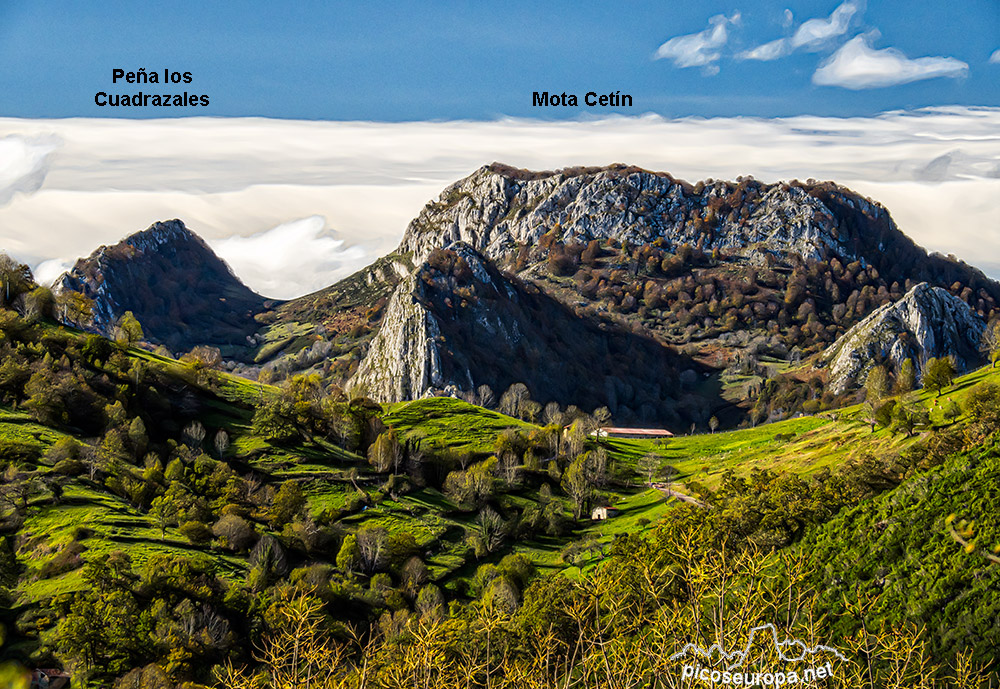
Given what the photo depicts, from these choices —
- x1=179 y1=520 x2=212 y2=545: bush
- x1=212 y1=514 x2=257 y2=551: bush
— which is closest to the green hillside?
x1=212 y1=514 x2=257 y2=551: bush

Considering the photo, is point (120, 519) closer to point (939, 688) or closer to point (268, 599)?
point (268, 599)

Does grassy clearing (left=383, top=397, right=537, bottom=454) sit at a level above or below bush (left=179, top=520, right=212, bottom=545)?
below

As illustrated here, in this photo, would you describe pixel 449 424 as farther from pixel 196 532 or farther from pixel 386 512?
pixel 196 532

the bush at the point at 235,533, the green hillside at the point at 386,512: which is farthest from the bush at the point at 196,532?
the bush at the point at 235,533

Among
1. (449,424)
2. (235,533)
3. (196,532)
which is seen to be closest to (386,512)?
(235,533)

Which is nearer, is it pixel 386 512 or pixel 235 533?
pixel 235 533

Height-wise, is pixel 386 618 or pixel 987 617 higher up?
pixel 987 617

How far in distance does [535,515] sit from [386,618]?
1635 inches

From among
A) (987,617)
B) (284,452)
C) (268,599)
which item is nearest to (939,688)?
(987,617)

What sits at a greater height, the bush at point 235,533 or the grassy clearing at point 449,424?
the bush at point 235,533

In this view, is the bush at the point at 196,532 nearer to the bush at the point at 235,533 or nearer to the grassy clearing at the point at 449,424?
the bush at the point at 235,533

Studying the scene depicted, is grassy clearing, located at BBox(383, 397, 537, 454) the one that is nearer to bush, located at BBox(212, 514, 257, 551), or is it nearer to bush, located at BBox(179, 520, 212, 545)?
bush, located at BBox(212, 514, 257, 551)

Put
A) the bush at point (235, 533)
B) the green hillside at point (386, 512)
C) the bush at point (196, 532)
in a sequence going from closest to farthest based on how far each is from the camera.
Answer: the green hillside at point (386, 512) < the bush at point (196, 532) < the bush at point (235, 533)

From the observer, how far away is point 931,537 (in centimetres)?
4728
